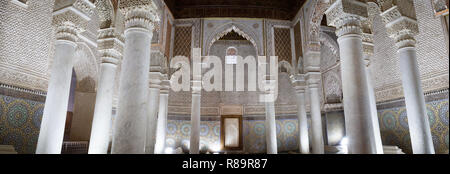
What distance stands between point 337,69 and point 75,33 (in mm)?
11538

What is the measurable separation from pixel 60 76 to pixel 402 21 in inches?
295

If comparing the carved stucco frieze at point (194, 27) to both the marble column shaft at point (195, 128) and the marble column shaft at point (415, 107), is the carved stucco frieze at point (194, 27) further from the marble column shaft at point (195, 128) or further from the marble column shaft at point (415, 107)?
the marble column shaft at point (415, 107)

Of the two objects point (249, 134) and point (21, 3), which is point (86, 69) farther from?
point (249, 134)

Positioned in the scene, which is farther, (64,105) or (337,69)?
(337,69)

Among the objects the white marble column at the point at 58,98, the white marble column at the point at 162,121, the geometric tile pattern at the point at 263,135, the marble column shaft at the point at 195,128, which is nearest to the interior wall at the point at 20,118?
the white marble column at the point at 58,98

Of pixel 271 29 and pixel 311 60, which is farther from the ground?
pixel 271 29

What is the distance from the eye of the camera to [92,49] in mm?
9016

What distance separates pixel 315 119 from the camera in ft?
30.8

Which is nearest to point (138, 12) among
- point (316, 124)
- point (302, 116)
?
point (316, 124)

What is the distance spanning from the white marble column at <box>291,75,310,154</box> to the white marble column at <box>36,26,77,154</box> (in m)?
8.24

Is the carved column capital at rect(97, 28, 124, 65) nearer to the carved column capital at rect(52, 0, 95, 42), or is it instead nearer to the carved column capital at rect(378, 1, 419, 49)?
the carved column capital at rect(52, 0, 95, 42)

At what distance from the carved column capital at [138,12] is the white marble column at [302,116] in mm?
7289

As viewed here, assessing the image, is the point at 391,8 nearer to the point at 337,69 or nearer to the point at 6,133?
the point at 337,69
